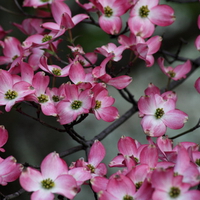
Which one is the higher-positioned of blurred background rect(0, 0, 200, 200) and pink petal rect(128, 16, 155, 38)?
pink petal rect(128, 16, 155, 38)

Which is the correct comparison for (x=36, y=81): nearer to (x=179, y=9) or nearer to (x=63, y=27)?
(x=63, y=27)

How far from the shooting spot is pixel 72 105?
0.77 m

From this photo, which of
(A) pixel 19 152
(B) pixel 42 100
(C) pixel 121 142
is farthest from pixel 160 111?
(A) pixel 19 152

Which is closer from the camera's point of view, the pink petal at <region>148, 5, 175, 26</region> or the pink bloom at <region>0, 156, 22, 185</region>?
the pink bloom at <region>0, 156, 22, 185</region>

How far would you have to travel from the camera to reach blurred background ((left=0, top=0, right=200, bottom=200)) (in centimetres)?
175

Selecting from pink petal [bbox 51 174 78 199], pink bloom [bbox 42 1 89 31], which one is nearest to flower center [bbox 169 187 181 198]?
pink petal [bbox 51 174 78 199]

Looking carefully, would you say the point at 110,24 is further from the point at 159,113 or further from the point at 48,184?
the point at 48,184

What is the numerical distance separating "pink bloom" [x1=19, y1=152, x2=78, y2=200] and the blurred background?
1026 millimetres

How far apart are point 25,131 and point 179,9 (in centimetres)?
98

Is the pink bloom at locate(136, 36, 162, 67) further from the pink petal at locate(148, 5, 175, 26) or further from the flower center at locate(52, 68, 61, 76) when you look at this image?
the flower center at locate(52, 68, 61, 76)

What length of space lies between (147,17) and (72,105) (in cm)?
33

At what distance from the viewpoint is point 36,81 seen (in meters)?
0.78

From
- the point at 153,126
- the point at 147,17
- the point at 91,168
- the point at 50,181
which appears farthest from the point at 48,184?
the point at 147,17

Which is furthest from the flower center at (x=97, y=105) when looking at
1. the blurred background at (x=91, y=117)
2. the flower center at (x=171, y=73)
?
the blurred background at (x=91, y=117)
